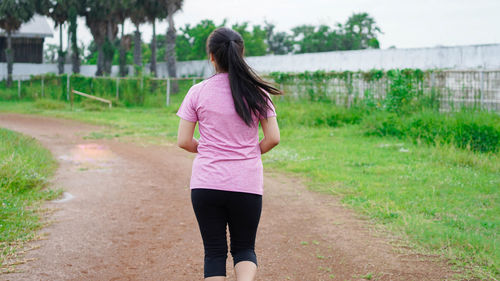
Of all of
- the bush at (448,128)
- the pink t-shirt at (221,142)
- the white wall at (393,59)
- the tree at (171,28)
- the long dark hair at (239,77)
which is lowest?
the bush at (448,128)

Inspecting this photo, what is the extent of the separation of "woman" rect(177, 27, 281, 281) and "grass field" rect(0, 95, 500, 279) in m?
2.47

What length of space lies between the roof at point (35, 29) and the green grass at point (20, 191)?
37686 mm

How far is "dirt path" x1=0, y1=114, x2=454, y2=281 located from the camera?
461 centimetres

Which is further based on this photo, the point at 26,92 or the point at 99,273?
the point at 26,92

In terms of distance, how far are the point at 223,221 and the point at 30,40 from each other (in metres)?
48.6

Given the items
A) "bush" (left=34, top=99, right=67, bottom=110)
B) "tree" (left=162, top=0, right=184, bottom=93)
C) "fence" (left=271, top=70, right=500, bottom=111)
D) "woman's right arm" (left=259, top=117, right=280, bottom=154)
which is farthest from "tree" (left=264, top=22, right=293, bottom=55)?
"woman's right arm" (left=259, top=117, right=280, bottom=154)

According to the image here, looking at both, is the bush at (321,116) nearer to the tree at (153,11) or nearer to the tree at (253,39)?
the tree at (153,11)

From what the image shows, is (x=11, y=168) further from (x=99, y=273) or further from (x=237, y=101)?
(x=237, y=101)

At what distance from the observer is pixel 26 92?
33.8 metres

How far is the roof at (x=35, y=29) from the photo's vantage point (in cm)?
4509

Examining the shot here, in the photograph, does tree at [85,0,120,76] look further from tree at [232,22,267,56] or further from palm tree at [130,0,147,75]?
tree at [232,22,267,56]

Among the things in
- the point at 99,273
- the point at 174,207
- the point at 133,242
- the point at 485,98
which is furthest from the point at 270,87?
the point at 485,98

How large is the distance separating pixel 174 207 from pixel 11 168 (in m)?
2.55


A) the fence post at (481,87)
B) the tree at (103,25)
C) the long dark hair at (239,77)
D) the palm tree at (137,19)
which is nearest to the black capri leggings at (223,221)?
the long dark hair at (239,77)
